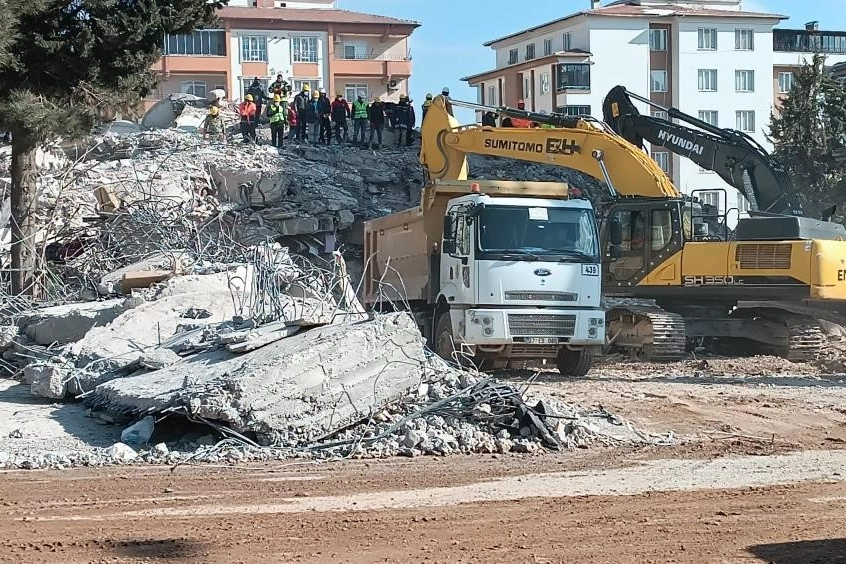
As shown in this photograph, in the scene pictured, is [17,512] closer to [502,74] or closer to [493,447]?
[493,447]

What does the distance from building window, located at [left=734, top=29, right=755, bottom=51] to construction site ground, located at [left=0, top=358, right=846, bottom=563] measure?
6207 centimetres

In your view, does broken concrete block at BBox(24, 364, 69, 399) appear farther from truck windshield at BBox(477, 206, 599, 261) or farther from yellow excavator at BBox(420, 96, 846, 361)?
yellow excavator at BBox(420, 96, 846, 361)

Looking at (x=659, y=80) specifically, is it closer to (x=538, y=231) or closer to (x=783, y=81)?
(x=783, y=81)

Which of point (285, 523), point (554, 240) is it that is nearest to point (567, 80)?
point (554, 240)

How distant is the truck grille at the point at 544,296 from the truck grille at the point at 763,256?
389cm

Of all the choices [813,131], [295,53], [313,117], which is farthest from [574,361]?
[295,53]

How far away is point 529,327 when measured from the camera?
16406 mm

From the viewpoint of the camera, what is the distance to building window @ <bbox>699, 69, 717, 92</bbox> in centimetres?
6975

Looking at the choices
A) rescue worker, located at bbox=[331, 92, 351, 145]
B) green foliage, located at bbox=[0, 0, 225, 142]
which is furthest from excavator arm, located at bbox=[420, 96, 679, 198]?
rescue worker, located at bbox=[331, 92, 351, 145]

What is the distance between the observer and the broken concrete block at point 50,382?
12.6 m

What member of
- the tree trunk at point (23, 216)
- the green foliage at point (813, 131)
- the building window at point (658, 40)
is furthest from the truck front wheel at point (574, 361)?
the building window at point (658, 40)

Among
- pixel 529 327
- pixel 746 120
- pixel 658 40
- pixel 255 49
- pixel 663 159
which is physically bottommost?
pixel 529 327

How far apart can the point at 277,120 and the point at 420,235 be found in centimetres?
1640

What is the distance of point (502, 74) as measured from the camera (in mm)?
74875
